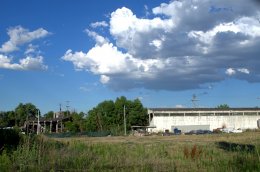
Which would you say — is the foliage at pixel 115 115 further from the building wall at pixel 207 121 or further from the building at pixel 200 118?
the building wall at pixel 207 121

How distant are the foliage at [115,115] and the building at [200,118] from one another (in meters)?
3.80

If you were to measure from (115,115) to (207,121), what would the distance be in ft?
77.4

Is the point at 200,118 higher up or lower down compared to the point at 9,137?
higher up

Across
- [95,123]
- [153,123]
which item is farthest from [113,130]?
[153,123]

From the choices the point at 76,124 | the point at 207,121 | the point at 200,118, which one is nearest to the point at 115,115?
the point at 76,124

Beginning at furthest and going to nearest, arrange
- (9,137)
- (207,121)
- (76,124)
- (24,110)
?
1. (24,110)
2. (207,121)
3. (76,124)
4. (9,137)

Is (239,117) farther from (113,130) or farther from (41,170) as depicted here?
(41,170)

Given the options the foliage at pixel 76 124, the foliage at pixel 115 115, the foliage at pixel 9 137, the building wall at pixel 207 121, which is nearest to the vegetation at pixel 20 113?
the foliage at pixel 76 124

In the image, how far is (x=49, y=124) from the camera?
107 metres

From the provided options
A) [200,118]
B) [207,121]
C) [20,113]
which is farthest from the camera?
[20,113]

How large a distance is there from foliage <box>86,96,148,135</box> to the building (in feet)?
12.5

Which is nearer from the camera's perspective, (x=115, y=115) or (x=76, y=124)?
(x=76, y=124)

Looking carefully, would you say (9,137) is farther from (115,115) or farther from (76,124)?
(115,115)

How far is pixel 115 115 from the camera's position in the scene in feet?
318
